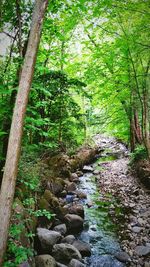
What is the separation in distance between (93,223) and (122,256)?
2.14 meters

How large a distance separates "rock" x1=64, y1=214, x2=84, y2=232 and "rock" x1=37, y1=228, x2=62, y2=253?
1104mm

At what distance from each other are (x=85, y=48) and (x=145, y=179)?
947 centimetres

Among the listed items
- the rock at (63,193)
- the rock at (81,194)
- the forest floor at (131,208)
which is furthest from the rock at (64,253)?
the rock at (81,194)

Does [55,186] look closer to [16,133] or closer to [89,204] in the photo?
[89,204]

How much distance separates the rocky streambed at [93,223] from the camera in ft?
19.1

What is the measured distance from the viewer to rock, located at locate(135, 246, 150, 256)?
238 inches

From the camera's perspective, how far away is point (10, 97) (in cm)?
614

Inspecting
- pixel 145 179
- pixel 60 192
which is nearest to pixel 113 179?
pixel 145 179

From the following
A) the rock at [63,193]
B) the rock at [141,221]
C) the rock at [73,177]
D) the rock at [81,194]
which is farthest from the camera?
the rock at [73,177]

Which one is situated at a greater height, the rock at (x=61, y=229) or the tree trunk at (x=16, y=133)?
the tree trunk at (x=16, y=133)

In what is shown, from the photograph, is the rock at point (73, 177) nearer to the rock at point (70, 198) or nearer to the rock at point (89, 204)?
the rock at point (70, 198)

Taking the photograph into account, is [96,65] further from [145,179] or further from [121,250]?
[121,250]

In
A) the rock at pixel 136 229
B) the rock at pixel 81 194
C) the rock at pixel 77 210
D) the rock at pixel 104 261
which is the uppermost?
the rock at pixel 81 194

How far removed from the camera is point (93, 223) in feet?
26.2
